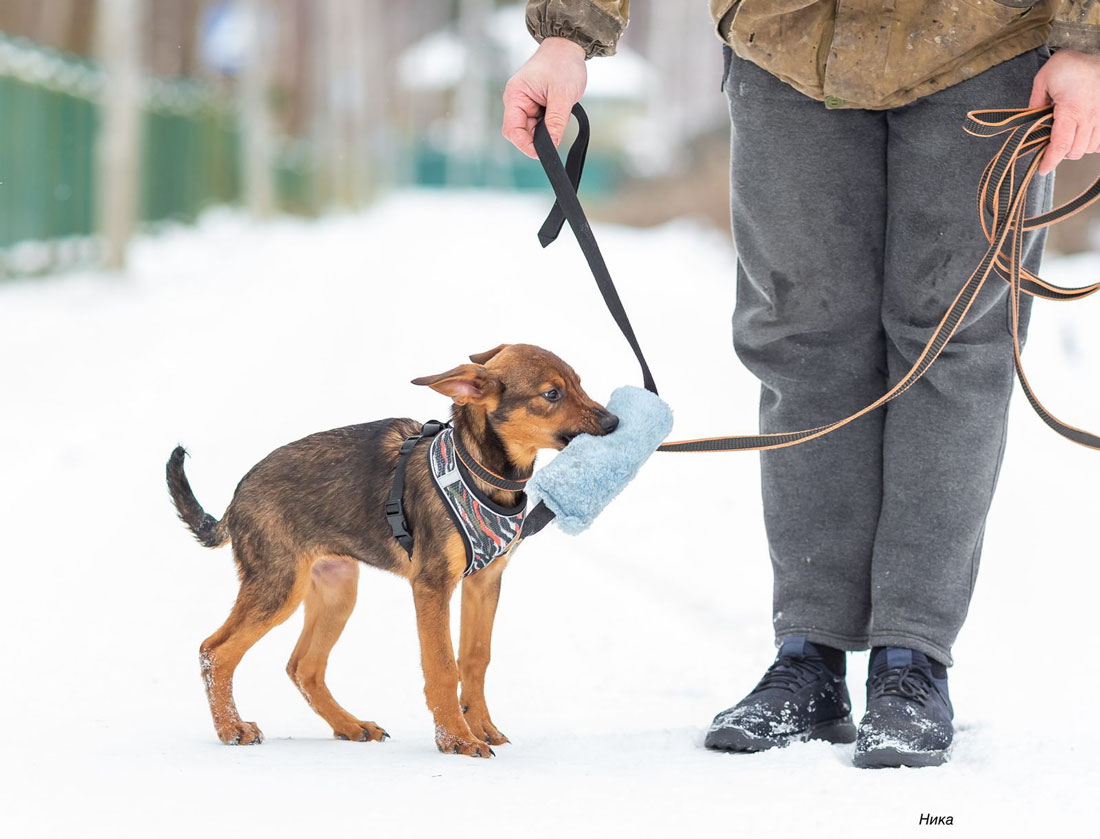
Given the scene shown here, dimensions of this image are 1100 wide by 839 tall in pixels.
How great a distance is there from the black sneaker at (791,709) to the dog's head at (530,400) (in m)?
0.74

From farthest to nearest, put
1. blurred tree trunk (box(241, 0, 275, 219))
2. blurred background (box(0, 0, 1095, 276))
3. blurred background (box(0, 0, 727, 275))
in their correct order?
blurred tree trunk (box(241, 0, 275, 219)) → blurred background (box(0, 0, 727, 275)) → blurred background (box(0, 0, 1095, 276))

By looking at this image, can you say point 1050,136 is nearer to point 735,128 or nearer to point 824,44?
point 824,44

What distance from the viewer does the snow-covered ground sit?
2547 millimetres

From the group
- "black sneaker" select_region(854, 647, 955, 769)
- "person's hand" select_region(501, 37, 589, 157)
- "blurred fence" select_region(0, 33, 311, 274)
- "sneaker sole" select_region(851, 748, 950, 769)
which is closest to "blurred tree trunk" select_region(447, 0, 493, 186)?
"blurred fence" select_region(0, 33, 311, 274)

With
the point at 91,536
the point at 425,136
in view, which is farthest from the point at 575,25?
the point at 425,136

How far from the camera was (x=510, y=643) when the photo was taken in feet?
13.6

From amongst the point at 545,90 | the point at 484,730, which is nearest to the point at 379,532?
the point at 484,730

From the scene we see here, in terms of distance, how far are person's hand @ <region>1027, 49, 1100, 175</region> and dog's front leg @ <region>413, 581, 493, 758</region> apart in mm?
1657

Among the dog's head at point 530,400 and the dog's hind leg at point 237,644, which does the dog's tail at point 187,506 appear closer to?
the dog's hind leg at point 237,644

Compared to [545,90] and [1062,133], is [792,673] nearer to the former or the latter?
[1062,133]

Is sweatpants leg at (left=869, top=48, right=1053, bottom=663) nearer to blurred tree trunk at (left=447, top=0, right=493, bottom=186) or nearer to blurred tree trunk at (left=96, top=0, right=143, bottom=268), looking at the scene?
blurred tree trunk at (left=96, top=0, right=143, bottom=268)

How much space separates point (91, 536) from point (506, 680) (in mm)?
2136

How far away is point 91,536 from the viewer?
5148 mm

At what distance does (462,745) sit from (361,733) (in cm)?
35
